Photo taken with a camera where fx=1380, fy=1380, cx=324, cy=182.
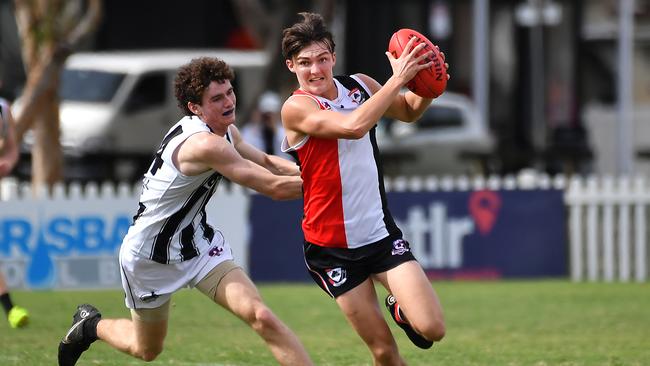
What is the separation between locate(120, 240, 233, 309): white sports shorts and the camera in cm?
771

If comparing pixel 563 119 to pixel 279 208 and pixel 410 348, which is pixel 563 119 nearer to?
pixel 279 208

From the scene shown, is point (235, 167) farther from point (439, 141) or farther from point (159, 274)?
point (439, 141)

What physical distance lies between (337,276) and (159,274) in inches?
39.9

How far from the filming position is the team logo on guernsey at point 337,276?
756 cm

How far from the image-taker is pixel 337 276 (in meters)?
7.57

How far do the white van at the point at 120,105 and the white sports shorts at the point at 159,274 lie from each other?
1365cm

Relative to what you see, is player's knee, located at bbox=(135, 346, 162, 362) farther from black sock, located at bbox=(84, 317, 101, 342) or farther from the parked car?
the parked car

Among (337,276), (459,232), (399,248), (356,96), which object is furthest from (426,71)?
(459,232)

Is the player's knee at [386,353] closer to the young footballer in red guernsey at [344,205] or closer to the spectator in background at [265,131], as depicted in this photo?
the young footballer in red guernsey at [344,205]

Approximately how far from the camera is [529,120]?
30.2 meters

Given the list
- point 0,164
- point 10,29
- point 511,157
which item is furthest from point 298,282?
point 10,29

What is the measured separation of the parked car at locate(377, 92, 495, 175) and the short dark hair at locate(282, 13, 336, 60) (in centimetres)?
1451

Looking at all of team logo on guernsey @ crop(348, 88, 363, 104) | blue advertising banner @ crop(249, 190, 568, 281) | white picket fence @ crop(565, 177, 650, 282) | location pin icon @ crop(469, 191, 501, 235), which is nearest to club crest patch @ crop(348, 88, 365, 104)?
team logo on guernsey @ crop(348, 88, 363, 104)

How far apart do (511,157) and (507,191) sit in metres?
7.07
